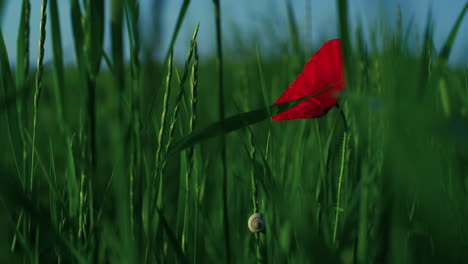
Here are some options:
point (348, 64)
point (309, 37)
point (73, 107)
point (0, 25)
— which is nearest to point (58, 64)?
point (0, 25)

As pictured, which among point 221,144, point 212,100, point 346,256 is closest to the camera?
point 221,144

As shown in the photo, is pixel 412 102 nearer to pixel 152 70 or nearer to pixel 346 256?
pixel 152 70

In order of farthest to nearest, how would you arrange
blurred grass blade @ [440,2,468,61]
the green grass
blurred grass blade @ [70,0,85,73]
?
blurred grass blade @ [440,2,468,61] < blurred grass blade @ [70,0,85,73] < the green grass

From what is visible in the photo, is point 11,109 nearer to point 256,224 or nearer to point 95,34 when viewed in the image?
point 95,34

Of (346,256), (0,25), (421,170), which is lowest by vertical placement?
(346,256)

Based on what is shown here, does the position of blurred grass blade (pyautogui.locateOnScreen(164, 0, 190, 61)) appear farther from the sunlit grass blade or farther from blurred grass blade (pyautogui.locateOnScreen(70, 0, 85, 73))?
the sunlit grass blade

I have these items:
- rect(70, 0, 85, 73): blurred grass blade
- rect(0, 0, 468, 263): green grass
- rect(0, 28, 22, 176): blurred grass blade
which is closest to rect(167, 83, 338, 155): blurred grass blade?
rect(0, 0, 468, 263): green grass

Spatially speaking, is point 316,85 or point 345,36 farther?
point 316,85

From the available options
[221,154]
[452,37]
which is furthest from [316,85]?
[221,154]
